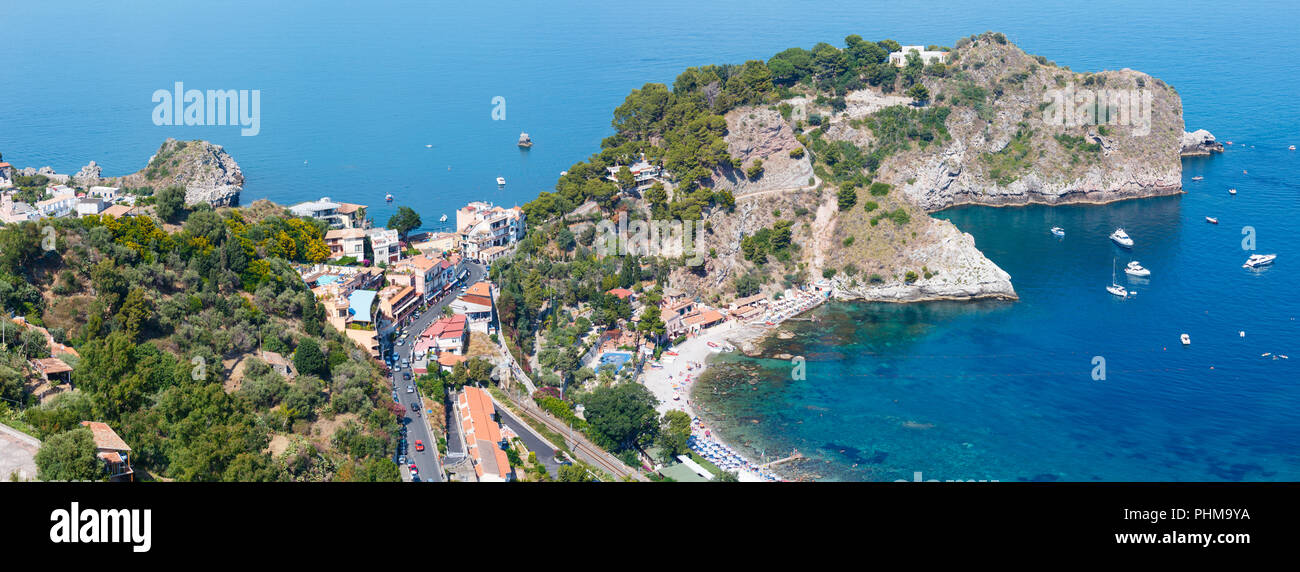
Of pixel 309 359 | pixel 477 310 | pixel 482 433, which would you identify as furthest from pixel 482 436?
pixel 477 310

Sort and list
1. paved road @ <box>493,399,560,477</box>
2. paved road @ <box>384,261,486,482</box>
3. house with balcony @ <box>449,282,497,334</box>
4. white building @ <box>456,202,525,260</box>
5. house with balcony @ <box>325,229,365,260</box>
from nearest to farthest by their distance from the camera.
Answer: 1. paved road @ <box>384,261,486,482</box>
2. paved road @ <box>493,399,560,477</box>
3. house with balcony @ <box>449,282,497,334</box>
4. house with balcony @ <box>325,229,365,260</box>
5. white building @ <box>456,202,525,260</box>

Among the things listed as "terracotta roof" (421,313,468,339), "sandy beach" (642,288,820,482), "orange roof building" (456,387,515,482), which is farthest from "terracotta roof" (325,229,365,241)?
"sandy beach" (642,288,820,482)

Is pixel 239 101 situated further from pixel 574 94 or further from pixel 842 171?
pixel 842 171

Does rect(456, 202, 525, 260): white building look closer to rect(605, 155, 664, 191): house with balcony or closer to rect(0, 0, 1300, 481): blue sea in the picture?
rect(605, 155, 664, 191): house with balcony

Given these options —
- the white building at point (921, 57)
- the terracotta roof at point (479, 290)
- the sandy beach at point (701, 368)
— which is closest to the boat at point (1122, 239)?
the white building at point (921, 57)

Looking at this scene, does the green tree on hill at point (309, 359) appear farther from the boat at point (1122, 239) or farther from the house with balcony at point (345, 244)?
the boat at point (1122, 239)

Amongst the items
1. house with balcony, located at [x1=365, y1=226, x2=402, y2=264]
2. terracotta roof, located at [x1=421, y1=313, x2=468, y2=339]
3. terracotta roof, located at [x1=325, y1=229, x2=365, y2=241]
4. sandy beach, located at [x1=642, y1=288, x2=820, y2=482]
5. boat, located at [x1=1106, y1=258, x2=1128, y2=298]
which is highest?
terracotta roof, located at [x1=325, y1=229, x2=365, y2=241]
